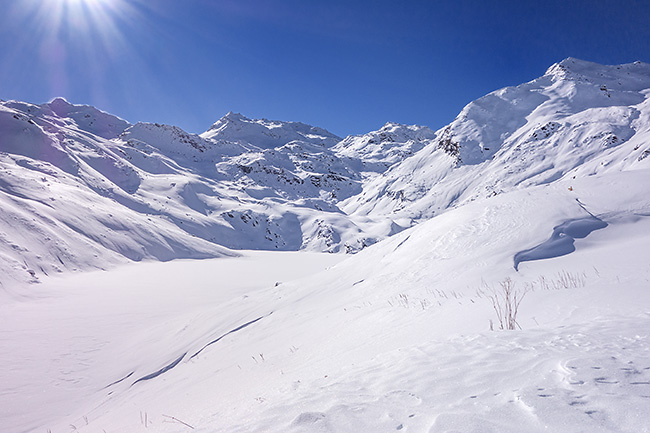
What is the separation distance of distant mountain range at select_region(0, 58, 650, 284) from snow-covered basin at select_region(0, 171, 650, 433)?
12.9 metres

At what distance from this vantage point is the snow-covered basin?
226 centimetres

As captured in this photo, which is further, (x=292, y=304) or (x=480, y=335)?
(x=292, y=304)

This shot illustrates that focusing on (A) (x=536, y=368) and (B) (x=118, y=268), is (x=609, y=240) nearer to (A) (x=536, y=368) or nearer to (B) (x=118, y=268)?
(A) (x=536, y=368)

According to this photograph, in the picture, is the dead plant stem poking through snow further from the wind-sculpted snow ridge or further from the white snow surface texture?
the wind-sculpted snow ridge

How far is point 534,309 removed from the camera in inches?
171

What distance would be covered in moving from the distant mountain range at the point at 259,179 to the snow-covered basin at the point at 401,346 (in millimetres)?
12922

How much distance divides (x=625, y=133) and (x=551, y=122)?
14.1 metres

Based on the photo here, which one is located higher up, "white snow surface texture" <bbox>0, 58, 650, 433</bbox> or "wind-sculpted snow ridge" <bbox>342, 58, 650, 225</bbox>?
"wind-sculpted snow ridge" <bbox>342, 58, 650, 225</bbox>

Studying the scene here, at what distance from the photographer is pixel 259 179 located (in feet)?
334

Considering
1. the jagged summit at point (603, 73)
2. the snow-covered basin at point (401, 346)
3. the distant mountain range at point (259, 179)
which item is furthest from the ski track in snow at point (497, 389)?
the jagged summit at point (603, 73)

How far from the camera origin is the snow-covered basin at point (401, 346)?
7.41 feet

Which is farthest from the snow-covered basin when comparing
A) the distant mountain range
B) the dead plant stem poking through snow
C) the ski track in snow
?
the distant mountain range

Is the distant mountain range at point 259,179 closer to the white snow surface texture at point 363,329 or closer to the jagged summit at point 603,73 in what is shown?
the jagged summit at point 603,73

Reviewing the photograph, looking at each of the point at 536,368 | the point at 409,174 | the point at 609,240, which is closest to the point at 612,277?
the point at 609,240
